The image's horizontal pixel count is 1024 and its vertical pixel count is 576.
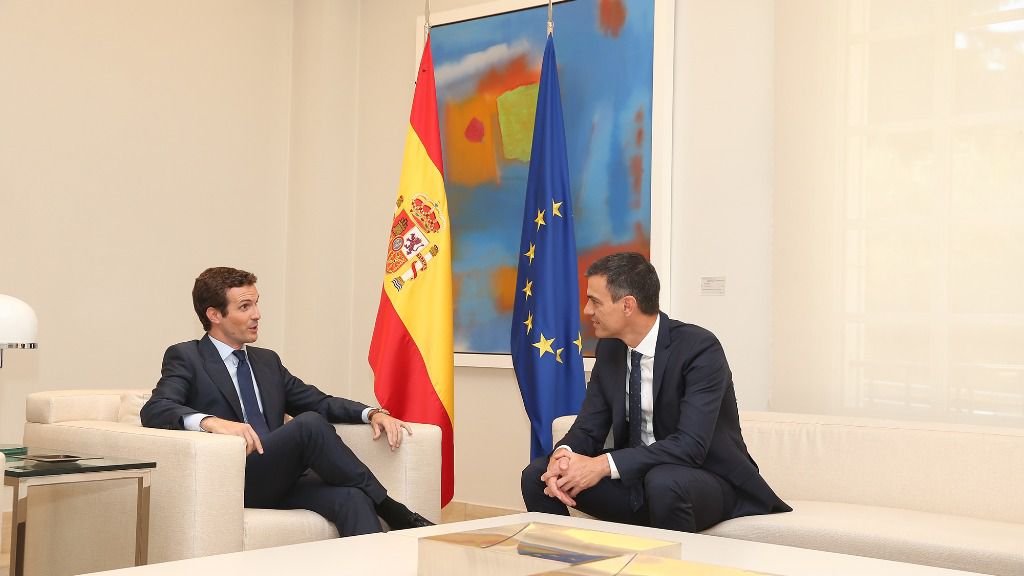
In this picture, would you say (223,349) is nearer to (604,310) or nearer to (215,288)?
(215,288)

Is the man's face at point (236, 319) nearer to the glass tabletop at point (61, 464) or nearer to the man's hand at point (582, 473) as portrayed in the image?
the glass tabletop at point (61, 464)

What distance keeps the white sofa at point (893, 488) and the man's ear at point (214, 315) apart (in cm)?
124

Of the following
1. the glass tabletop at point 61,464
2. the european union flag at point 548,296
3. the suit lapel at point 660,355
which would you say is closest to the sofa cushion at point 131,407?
the glass tabletop at point 61,464

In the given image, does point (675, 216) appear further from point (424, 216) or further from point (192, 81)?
point (192, 81)

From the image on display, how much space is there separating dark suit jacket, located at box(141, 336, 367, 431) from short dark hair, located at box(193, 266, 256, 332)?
11 cm

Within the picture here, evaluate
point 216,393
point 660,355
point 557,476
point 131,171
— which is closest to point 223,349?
point 216,393

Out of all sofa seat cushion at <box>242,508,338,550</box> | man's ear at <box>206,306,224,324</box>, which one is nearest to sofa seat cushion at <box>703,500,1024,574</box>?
sofa seat cushion at <box>242,508,338,550</box>

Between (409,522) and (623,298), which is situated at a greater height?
(623,298)

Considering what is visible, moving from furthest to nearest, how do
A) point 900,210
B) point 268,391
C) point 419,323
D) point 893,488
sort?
point 419,323, point 900,210, point 268,391, point 893,488

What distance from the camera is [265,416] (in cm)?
353

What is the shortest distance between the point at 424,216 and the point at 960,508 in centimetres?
251

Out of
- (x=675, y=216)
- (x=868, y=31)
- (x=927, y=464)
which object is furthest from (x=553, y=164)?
(x=927, y=464)

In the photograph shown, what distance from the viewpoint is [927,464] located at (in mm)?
3285

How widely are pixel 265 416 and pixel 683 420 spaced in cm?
148
